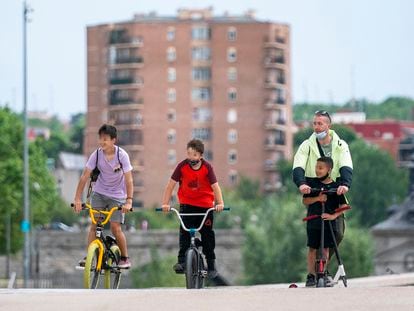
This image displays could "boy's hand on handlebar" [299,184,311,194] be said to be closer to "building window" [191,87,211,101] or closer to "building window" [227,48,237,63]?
"building window" [227,48,237,63]

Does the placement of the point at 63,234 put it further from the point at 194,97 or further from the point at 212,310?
the point at 212,310

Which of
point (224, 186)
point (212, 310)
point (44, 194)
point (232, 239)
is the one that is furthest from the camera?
point (224, 186)

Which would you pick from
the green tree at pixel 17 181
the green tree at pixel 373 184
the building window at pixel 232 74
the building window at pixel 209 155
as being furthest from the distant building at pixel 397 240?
the building window at pixel 232 74

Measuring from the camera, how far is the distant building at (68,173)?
188 m

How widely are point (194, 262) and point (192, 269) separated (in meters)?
0.12

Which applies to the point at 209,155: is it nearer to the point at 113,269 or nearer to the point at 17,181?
the point at 17,181

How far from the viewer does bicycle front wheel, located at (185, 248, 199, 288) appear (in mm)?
24281

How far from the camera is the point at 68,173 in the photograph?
192 meters

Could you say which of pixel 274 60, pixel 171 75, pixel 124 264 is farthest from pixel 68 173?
pixel 124 264

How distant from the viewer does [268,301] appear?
20484mm

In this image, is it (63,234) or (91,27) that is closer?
(63,234)

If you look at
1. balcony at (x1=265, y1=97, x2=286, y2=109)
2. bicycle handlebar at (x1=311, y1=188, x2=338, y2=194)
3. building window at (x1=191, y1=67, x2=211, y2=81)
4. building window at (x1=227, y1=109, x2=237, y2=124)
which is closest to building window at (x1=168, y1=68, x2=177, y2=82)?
building window at (x1=191, y1=67, x2=211, y2=81)

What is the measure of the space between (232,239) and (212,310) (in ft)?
305

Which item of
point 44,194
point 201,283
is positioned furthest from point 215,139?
point 201,283
